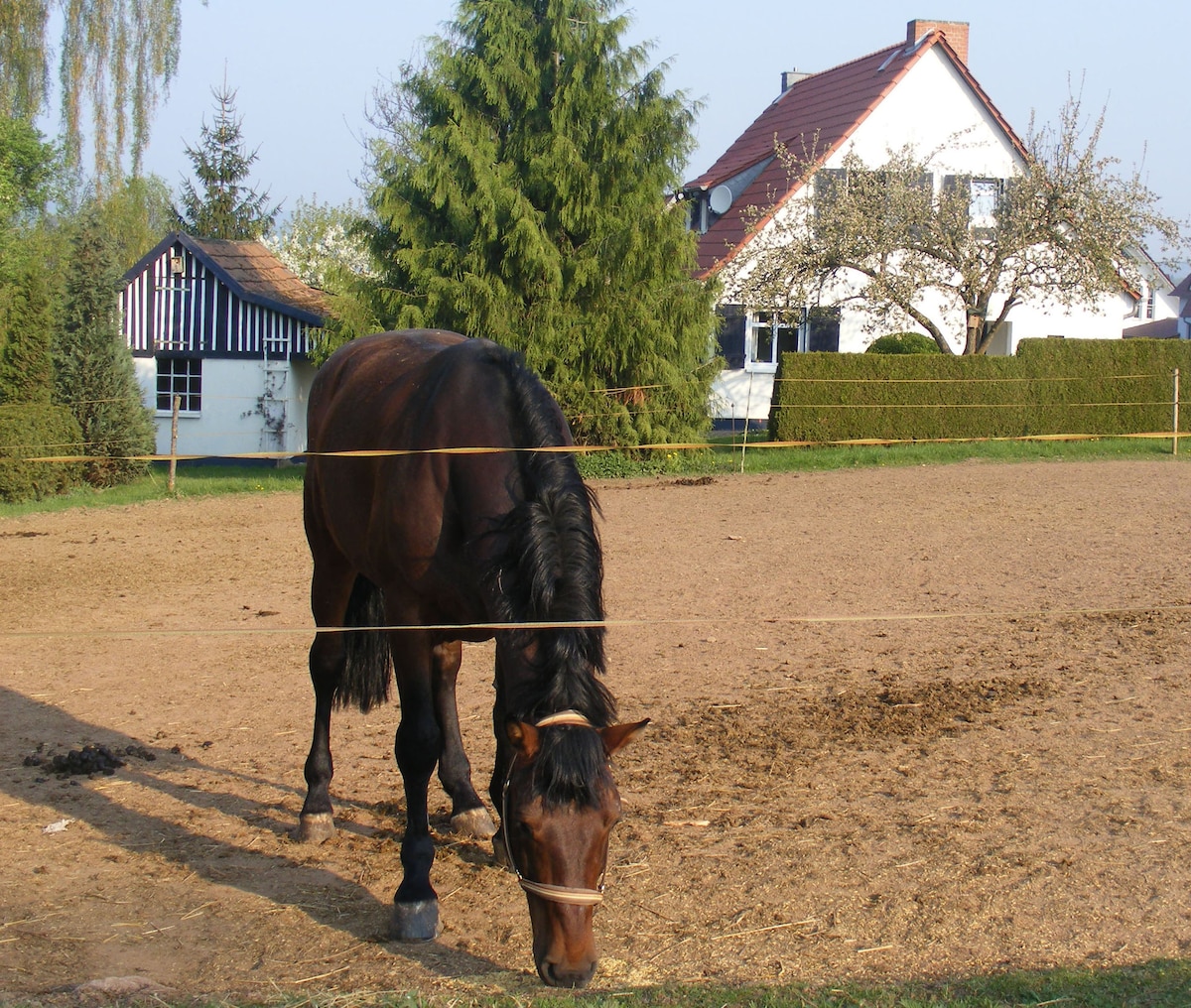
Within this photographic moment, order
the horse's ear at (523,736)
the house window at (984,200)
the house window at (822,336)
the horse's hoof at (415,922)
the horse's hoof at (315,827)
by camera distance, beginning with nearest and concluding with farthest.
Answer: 1. the horse's ear at (523,736)
2. the horse's hoof at (415,922)
3. the horse's hoof at (315,827)
4. the house window at (984,200)
5. the house window at (822,336)

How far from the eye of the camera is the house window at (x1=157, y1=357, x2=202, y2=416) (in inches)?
906

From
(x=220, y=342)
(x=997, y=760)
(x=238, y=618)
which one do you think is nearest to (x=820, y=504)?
(x=238, y=618)

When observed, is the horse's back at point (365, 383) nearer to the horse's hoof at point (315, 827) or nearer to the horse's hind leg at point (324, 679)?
the horse's hind leg at point (324, 679)

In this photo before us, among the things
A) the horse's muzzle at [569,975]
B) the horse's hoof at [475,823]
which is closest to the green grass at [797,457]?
the horse's hoof at [475,823]

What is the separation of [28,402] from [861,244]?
14.6 metres

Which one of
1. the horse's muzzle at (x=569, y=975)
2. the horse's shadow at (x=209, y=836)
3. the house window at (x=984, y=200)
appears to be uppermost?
the house window at (x=984, y=200)

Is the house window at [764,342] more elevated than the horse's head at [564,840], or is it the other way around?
the house window at [764,342]

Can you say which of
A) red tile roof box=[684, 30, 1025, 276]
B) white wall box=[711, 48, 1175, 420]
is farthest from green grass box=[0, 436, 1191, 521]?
red tile roof box=[684, 30, 1025, 276]

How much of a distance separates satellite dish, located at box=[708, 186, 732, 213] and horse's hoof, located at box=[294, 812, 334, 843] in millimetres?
23860

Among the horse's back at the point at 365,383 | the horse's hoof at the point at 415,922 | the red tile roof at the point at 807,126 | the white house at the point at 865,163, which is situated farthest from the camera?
the red tile roof at the point at 807,126

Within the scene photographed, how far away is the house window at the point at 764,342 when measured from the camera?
24856 mm

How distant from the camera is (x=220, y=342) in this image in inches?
894

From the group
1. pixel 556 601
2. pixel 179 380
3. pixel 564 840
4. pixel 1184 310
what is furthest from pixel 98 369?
pixel 1184 310

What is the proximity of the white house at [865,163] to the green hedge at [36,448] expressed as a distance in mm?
12388
